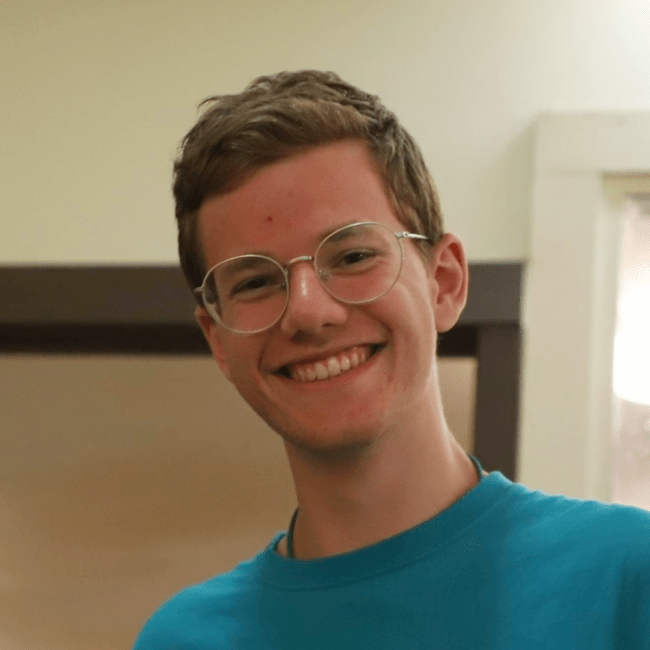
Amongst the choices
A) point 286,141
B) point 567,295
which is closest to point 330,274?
point 286,141

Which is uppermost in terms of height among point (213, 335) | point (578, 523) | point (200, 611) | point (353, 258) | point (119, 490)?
point (353, 258)

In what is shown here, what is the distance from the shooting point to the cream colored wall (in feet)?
4.43

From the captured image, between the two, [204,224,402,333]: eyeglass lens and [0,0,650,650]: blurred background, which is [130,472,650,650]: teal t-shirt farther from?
[0,0,650,650]: blurred background

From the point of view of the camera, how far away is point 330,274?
759 millimetres

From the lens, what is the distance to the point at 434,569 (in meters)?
0.75

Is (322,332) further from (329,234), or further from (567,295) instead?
(567,295)

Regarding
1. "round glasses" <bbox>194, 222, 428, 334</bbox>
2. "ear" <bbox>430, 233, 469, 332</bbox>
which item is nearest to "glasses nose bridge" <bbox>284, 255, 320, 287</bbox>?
"round glasses" <bbox>194, 222, 428, 334</bbox>

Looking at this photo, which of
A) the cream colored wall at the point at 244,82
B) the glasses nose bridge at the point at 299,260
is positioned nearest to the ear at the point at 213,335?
the glasses nose bridge at the point at 299,260

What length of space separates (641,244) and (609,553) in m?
0.78

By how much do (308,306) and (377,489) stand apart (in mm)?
189

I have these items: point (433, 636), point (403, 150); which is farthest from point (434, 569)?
point (403, 150)

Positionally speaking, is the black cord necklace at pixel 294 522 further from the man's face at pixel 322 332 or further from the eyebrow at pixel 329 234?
the eyebrow at pixel 329 234

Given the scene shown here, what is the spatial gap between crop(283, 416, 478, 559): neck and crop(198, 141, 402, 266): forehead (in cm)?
20

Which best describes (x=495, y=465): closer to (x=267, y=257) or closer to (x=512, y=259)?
(x=512, y=259)
